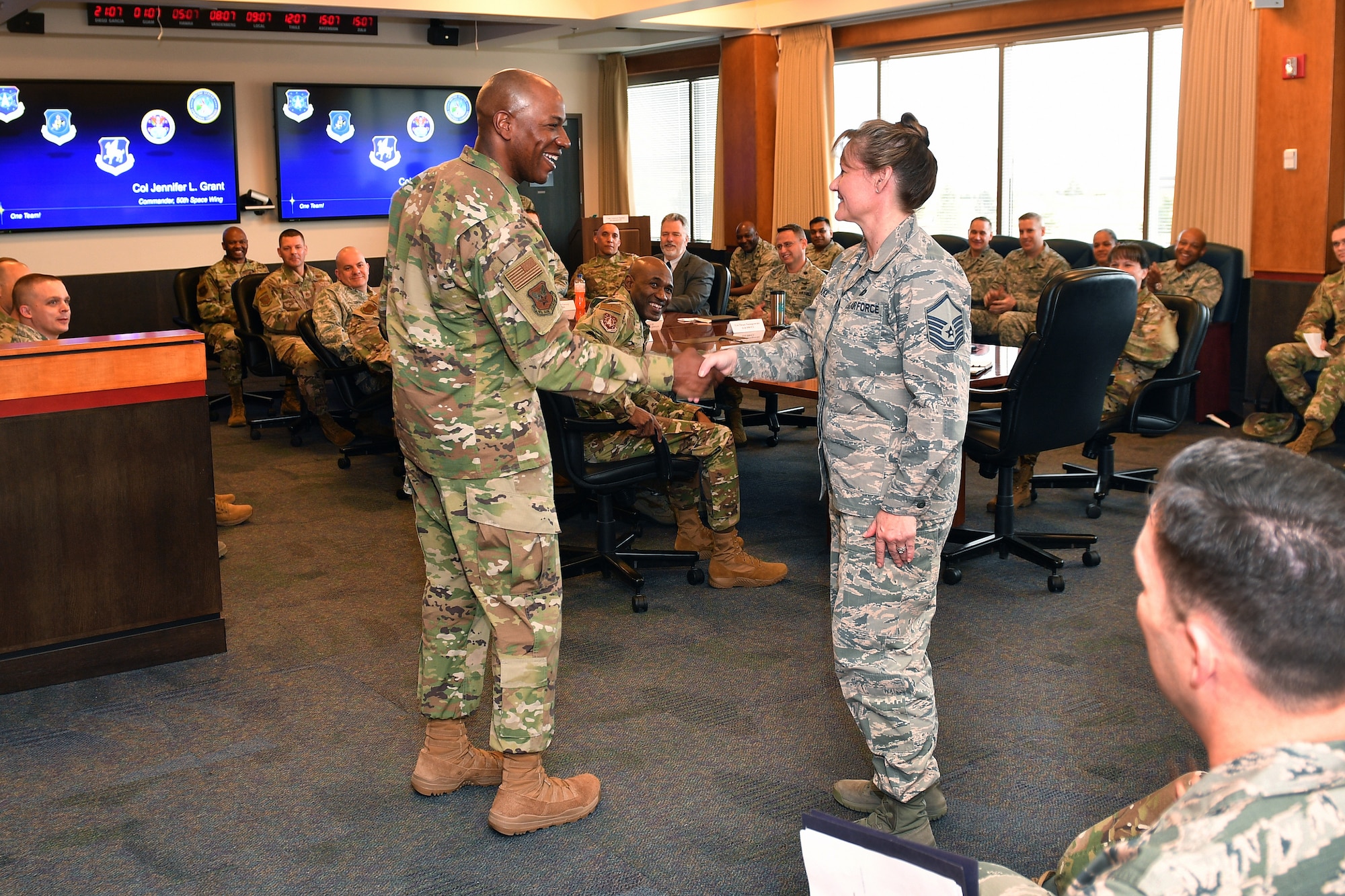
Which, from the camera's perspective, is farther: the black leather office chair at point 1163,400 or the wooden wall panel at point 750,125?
the wooden wall panel at point 750,125

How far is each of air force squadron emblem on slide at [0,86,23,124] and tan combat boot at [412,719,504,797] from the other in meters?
8.12

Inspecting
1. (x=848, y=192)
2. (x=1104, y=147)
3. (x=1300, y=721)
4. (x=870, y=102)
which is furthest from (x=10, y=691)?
(x=870, y=102)

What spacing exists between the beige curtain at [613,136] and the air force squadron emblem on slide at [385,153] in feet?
8.11

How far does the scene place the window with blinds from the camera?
11.9 metres

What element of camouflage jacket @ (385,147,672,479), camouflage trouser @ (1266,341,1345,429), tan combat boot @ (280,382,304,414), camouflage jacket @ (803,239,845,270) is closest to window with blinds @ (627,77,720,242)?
camouflage jacket @ (803,239,845,270)

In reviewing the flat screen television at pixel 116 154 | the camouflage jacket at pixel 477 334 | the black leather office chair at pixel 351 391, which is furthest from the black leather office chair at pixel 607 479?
the flat screen television at pixel 116 154

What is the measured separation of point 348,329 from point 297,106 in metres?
4.55

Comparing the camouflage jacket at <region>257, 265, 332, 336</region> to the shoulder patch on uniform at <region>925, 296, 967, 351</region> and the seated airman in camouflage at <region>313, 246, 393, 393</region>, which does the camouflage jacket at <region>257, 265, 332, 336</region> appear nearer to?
the seated airman in camouflage at <region>313, 246, 393, 393</region>

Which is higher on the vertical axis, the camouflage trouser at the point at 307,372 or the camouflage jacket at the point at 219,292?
the camouflage jacket at the point at 219,292

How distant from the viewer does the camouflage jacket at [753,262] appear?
9359 millimetres

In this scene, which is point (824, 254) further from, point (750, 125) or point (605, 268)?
point (750, 125)

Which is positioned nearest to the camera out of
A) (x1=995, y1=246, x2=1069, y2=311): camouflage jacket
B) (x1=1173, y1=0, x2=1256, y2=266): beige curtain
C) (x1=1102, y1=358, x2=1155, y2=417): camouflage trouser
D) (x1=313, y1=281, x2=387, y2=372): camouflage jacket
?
(x1=1102, y1=358, x2=1155, y2=417): camouflage trouser

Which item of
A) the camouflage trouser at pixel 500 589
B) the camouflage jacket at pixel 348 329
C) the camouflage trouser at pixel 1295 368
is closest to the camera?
the camouflage trouser at pixel 500 589

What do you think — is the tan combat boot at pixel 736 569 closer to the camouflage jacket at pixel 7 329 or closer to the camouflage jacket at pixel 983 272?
the camouflage jacket at pixel 7 329
